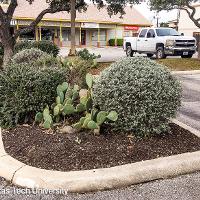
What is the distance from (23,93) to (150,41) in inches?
756

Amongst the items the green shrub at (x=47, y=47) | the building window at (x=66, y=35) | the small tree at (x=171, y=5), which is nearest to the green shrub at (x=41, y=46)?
the green shrub at (x=47, y=47)

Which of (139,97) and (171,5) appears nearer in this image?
(139,97)

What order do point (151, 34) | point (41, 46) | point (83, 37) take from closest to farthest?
point (41, 46)
point (151, 34)
point (83, 37)

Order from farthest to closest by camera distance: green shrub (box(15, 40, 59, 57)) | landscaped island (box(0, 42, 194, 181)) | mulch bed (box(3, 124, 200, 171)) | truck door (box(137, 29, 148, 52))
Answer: truck door (box(137, 29, 148, 52))
green shrub (box(15, 40, 59, 57))
landscaped island (box(0, 42, 194, 181))
mulch bed (box(3, 124, 200, 171))

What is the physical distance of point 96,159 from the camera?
466 centimetres

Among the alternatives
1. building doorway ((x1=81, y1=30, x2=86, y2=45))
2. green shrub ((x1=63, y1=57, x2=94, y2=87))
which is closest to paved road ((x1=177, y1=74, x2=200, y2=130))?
green shrub ((x1=63, y1=57, x2=94, y2=87))

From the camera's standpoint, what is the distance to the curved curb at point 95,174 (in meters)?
4.16

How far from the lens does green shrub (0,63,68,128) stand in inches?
233

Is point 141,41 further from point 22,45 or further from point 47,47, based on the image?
point 22,45

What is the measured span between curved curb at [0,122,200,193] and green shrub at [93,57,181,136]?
0.75 m

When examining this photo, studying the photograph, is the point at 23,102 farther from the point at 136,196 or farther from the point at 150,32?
the point at 150,32

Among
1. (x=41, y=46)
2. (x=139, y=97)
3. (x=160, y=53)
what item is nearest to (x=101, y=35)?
(x=160, y=53)

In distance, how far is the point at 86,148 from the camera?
16.1 ft

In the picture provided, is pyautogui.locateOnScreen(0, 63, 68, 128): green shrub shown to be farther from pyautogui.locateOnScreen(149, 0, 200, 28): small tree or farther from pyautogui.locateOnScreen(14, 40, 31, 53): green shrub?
pyautogui.locateOnScreen(149, 0, 200, 28): small tree
